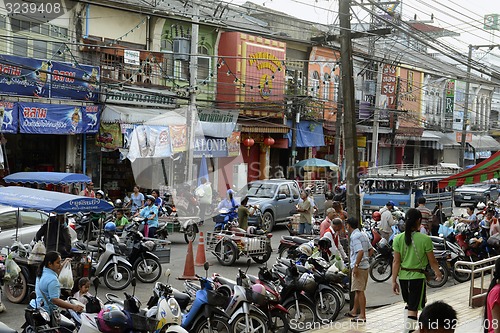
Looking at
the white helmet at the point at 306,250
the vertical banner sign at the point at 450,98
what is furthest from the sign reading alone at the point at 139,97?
the vertical banner sign at the point at 450,98

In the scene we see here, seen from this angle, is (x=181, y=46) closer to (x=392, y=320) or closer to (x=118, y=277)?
(x=118, y=277)

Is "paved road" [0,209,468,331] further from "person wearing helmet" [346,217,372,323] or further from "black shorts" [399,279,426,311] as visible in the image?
"black shorts" [399,279,426,311]

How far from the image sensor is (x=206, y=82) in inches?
1110

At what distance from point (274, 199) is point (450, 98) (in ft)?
100

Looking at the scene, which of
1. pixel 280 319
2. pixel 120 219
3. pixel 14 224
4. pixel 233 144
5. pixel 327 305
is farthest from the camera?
pixel 233 144

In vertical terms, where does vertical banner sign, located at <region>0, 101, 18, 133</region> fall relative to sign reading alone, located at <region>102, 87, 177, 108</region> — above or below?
below

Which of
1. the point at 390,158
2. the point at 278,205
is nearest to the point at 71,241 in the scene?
the point at 278,205

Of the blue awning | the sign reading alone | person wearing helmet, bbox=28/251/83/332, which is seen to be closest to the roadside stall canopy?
person wearing helmet, bbox=28/251/83/332

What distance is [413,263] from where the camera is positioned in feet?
27.7

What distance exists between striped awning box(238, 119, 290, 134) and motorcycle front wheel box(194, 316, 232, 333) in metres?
21.9

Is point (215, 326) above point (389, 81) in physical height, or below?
below

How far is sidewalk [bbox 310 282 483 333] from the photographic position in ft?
32.6

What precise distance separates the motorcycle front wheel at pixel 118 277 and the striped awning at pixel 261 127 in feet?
59.2

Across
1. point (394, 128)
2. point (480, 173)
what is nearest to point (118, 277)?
point (480, 173)
